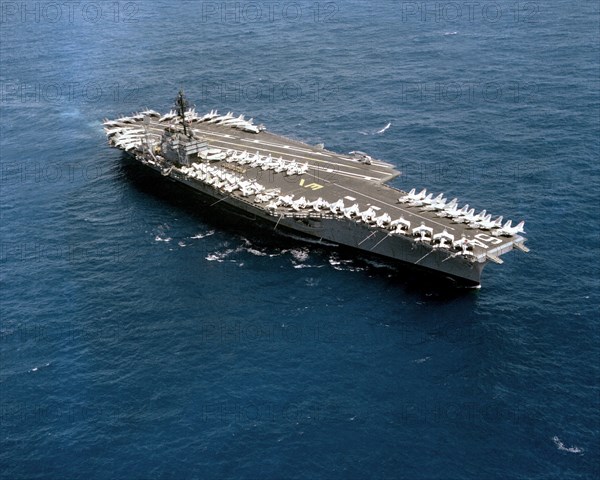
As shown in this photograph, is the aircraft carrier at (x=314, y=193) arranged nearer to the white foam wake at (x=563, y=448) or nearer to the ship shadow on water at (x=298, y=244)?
the ship shadow on water at (x=298, y=244)

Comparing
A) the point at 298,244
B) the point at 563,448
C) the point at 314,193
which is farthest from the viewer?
the point at 314,193

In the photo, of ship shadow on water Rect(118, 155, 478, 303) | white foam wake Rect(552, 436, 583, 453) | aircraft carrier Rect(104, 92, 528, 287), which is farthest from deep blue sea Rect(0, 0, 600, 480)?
aircraft carrier Rect(104, 92, 528, 287)

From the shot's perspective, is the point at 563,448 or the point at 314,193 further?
the point at 314,193

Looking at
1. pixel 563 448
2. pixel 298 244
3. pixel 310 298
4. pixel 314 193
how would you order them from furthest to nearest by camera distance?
pixel 314 193, pixel 298 244, pixel 310 298, pixel 563 448

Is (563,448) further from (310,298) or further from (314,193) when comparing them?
(314,193)

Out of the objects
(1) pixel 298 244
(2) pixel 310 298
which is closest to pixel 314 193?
(1) pixel 298 244

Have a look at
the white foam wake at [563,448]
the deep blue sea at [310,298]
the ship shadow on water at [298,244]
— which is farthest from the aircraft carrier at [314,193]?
the white foam wake at [563,448]
